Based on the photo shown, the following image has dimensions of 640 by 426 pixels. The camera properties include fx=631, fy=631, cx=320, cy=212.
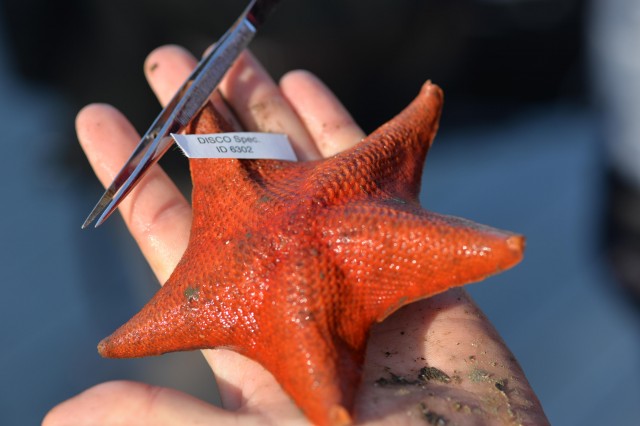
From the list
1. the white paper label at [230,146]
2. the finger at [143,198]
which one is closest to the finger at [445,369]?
the white paper label at [230,146]

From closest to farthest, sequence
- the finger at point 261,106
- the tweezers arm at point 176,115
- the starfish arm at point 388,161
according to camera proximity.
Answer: the starfish arm at point 388,161, the tweezers arm at point 176,115, the finger at point 261,106

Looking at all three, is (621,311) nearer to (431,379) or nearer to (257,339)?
(431,379)

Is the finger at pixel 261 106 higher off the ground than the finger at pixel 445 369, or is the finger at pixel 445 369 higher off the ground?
the finger at pixel 261 106

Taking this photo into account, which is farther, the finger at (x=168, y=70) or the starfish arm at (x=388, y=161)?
the finger at (x=168, y=70)

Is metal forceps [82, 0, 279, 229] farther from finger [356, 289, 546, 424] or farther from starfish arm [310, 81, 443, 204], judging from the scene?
finger [356, 289, 546, 424]

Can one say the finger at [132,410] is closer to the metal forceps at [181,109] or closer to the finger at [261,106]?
the metal forceps at [181,109]

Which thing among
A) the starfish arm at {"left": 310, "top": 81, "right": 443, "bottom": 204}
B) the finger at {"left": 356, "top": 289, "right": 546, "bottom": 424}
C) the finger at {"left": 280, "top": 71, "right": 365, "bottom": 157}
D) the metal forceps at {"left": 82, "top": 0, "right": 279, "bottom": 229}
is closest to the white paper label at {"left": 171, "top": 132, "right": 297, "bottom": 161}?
the metal forceps at {"left": 82, "top": 0, "right": 279, "bottom": 229}
